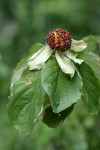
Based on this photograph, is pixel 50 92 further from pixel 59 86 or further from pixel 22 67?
pixel 22 67

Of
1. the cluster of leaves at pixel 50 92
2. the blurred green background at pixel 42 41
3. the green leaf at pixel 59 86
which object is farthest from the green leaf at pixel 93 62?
the blurred green background at pixel 42 41

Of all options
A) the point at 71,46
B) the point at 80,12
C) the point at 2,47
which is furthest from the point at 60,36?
the point at 80,12

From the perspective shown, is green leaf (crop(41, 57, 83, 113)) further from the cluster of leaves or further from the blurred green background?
the blurred green background

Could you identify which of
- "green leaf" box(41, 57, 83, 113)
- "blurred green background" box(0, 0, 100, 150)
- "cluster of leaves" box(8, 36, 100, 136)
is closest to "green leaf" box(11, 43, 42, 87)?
"cluster of leaves" box(8, 36, 100, 136)

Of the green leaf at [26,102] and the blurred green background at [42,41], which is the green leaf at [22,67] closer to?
the green leaf at [26,102]

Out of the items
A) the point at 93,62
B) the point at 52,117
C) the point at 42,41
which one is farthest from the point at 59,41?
the point at 42,41
